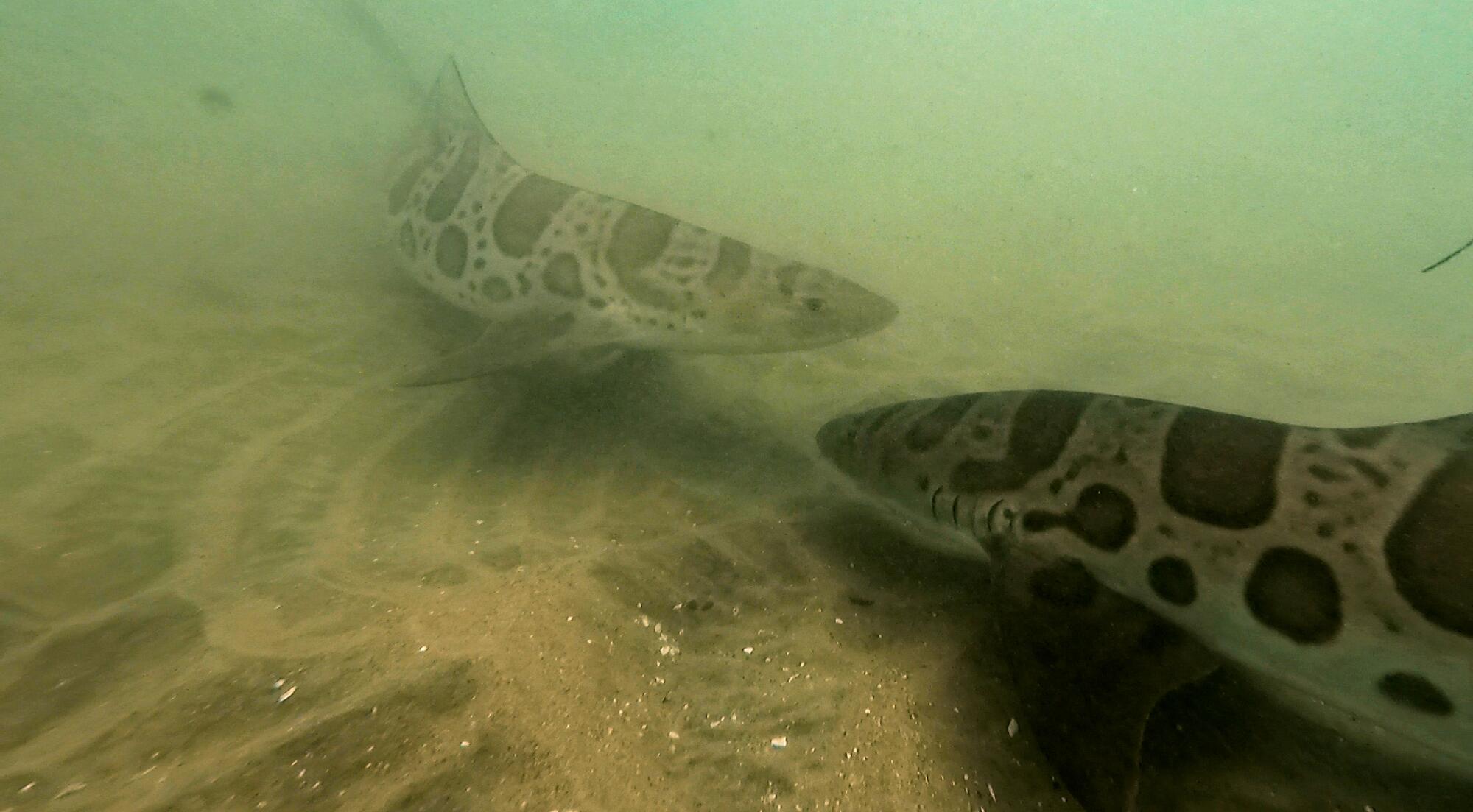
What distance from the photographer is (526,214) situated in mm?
6117

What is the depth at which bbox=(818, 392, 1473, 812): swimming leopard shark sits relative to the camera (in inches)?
85.6

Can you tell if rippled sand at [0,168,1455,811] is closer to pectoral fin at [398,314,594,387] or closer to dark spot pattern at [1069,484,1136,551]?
pectoral fin at [398,314,594,387]

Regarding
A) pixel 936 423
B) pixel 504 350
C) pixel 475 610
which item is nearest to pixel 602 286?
pixel 504 350

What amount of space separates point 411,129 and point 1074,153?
1564cm

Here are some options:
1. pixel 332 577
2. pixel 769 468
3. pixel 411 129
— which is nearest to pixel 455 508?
pixel 332 577

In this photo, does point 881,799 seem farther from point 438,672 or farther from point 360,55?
point 360,55

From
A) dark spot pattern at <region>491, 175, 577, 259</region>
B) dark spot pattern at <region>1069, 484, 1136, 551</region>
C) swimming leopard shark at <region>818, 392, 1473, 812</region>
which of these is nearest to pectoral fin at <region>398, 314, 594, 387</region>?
dark spot pattern at <region>491, 175, 577, 259</region>

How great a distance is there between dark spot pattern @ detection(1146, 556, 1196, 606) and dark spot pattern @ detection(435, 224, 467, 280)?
6.08m

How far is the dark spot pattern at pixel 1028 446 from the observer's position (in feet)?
10.5

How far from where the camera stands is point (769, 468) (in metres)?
4.42

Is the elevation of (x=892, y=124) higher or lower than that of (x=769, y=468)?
higher

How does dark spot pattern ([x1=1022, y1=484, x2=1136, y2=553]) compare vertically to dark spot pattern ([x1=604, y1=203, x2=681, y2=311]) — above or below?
below

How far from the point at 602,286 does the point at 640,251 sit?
45cm

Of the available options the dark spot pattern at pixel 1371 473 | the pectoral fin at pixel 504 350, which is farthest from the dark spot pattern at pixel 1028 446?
the pectoral fin at pixel 504 350
